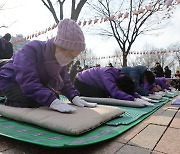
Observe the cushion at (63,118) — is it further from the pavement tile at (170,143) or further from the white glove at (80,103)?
the pavement tile at (170,143)

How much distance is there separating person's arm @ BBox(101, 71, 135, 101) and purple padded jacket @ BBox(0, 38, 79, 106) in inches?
33.8

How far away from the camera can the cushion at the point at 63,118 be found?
1.14m

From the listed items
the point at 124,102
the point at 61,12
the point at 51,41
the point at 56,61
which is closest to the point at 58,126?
the point at 56,61

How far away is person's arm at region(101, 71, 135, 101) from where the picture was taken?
2.54 metres

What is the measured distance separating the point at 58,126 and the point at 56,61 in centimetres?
61

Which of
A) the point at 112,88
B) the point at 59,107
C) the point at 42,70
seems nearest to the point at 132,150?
the point at 59,107

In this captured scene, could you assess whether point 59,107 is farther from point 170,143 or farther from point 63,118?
point 170,143

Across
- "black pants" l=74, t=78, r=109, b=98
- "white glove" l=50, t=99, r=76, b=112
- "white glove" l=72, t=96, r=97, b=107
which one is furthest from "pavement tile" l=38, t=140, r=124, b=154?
"black pants" l=74, t=78, r=109, b=98

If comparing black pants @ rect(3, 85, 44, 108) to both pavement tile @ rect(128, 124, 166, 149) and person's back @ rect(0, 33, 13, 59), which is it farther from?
person's back @ rect(0, 33, 13, 59)

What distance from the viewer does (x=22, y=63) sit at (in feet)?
5.01

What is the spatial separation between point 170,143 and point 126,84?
62.3 inches

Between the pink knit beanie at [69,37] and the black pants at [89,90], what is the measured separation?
1.37 m

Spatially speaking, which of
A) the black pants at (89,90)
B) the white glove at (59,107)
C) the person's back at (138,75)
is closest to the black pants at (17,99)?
the white glove at (59,107)

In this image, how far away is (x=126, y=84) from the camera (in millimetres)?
2637
